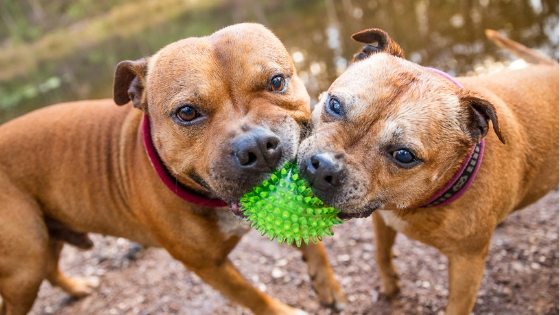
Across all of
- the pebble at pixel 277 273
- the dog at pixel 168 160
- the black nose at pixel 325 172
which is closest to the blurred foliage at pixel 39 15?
the dog at pixel 168 160

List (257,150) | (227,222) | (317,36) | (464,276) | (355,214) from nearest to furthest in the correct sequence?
1. (257,150)
2. (355,214)
3. (464,276)
4. (227,222)
5. (317,36)

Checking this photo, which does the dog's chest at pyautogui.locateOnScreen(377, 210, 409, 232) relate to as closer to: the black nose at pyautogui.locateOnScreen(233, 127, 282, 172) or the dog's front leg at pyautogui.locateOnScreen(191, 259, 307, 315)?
the black nose at pyautogui.locateOnScreen(233, 127, 282, 172)

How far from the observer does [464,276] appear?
291cm

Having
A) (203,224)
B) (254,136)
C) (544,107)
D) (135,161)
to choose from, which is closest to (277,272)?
(203,224)

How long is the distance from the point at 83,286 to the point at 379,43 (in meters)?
4.40

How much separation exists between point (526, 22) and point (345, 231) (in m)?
5.86

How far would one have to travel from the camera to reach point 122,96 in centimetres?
340

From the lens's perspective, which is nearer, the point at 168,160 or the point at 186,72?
the point at 186,72

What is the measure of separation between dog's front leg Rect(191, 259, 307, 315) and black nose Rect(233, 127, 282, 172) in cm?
126

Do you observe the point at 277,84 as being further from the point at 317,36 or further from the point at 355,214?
the point at 317,36

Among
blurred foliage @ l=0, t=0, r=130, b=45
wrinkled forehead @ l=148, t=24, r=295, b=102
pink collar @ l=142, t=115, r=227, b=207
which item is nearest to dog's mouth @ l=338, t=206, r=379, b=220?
pink collar @ l=142, t=115, r=227, b=207

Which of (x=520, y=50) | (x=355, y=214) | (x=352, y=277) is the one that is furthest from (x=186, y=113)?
(x=520, y=50)

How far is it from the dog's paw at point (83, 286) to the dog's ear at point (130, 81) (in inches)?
106

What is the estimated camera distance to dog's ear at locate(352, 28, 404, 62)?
3.15m
